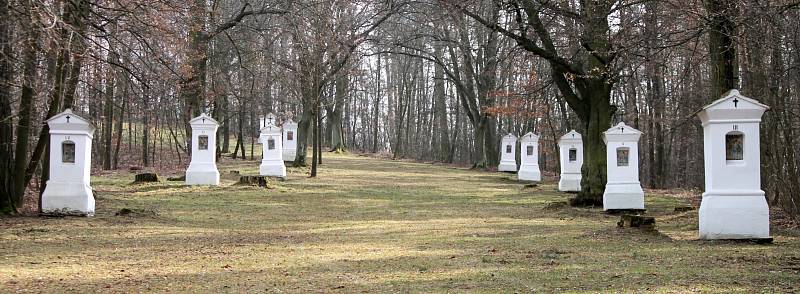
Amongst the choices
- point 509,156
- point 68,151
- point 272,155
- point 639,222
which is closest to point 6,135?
point 68,151

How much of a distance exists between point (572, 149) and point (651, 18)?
1002 cm

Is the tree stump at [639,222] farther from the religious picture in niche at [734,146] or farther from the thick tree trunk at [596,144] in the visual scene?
the thick tree trunk at [596,144]

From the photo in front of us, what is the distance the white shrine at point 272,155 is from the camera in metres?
26.3

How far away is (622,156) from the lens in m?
16.4

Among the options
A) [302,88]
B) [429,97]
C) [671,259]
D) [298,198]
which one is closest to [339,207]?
[298,198]

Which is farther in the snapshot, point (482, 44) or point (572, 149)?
point (482, 44)

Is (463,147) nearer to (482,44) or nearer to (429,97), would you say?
(429,97)

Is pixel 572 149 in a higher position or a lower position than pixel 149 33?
lower

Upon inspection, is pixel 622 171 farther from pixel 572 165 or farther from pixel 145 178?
pixel 145 178

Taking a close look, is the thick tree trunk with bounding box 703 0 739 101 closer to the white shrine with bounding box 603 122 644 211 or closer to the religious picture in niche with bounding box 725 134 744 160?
the religious picture in niche with bounding box 725 134 744 160

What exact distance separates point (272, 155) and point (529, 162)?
1093 cm

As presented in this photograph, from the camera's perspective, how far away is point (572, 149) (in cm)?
2342

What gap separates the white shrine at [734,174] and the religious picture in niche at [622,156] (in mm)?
5420

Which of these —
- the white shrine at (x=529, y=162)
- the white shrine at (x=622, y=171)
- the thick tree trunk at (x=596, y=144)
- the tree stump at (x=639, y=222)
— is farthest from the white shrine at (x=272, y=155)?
the tree stump at (x=639, y=222)
